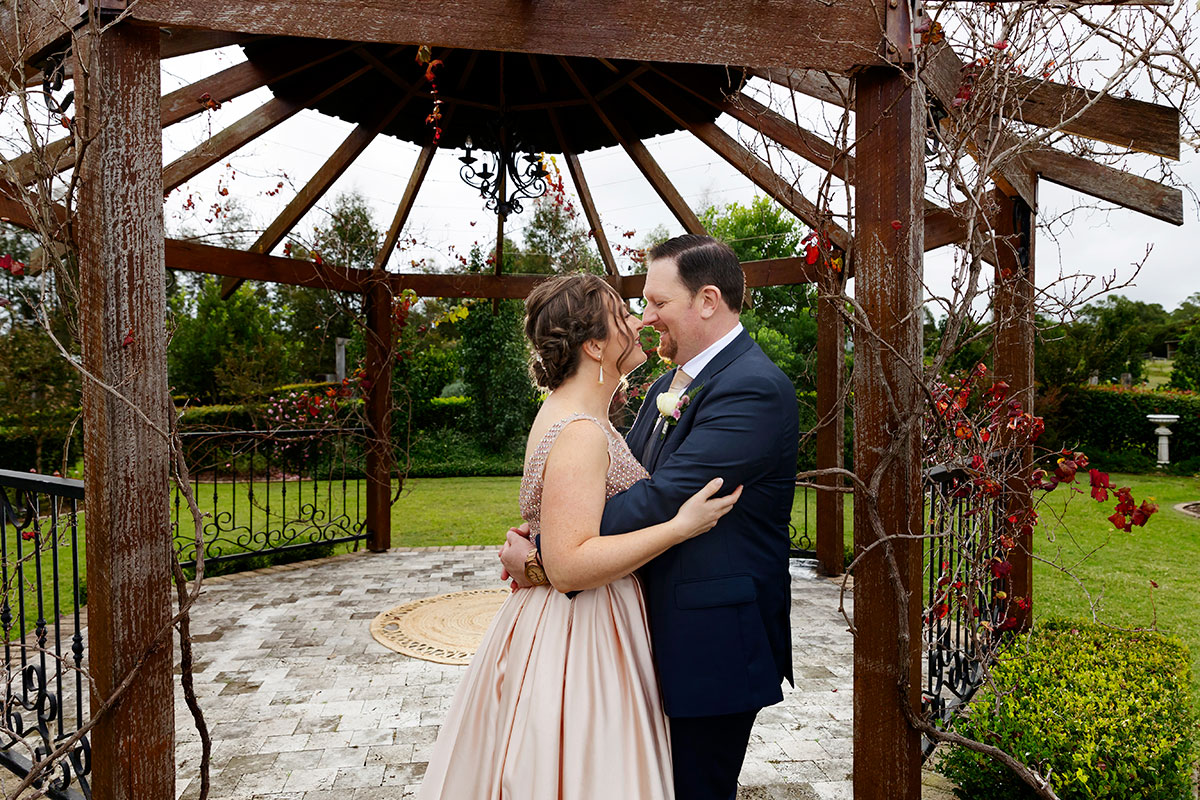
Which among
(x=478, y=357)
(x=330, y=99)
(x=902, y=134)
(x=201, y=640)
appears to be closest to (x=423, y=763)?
(x=201, y=640)

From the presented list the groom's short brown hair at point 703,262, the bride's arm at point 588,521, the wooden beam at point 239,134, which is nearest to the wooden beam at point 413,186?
the wooden beam at point 239,134

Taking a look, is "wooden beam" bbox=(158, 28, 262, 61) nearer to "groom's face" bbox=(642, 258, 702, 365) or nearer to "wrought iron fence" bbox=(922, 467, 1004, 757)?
"groom's face" bbox=(642, 258, 702, 365)

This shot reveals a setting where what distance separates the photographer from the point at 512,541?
2.17 meters

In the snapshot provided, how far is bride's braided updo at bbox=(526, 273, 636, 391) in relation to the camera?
82.3 inches

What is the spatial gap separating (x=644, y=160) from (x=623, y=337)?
165 inches

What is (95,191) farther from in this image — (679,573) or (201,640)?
(201,640)

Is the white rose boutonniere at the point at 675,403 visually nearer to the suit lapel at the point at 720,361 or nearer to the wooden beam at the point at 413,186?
the suit lapel at the point at 720,361

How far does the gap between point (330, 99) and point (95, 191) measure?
355 cm

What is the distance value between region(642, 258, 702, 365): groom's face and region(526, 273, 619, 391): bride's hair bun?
0.39ft

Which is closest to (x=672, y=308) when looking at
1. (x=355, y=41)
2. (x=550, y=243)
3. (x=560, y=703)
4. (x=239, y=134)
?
(x=560, y=703)

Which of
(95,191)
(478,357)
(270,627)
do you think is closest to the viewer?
(95,191)

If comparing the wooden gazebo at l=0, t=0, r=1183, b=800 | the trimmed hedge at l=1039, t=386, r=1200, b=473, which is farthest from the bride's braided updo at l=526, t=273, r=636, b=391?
the trimmed hedge at l=1039, t=386, r=1200, b=473

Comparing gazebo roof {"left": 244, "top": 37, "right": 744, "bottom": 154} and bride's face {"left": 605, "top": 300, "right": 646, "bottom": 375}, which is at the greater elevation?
gazebo roof {"left": 244, "top": 37, "right": 744, "bottom": 154}

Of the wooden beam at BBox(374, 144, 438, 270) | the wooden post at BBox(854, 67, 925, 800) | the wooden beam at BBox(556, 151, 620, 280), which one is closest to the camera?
the wooden post at BBox(854, 67, 925, 800)
